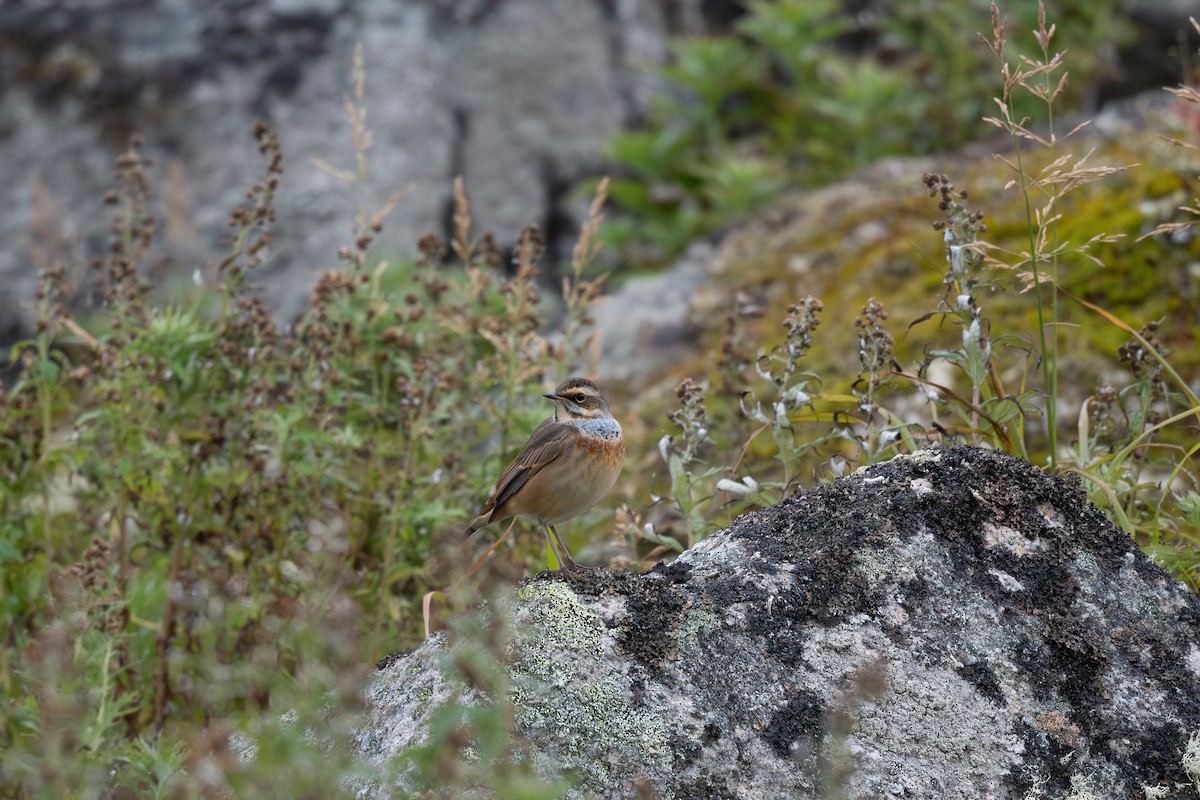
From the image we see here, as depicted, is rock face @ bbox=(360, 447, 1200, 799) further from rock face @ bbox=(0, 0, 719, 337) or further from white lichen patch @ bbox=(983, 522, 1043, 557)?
rock face @ bbox=(0, 0, 719, 337)

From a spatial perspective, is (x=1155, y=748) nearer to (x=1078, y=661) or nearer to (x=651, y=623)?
(x=1078, y=661)

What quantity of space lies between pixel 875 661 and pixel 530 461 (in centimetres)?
160

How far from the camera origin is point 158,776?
3.39 metres

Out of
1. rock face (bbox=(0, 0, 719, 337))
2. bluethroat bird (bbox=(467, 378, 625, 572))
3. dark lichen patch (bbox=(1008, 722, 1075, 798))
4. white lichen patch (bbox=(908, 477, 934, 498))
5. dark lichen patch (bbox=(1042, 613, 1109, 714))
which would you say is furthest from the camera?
rock face (bbox=(0, 0, 719, 337))

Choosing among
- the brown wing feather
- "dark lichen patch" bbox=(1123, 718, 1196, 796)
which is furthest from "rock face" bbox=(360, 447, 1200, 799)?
the brown wing feather

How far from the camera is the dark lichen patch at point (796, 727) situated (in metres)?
2.64

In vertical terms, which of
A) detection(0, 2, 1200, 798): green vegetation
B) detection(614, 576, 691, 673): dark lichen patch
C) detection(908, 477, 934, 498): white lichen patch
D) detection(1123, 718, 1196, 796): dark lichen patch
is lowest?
detection(0, 2, 1200, 798): green vegetation

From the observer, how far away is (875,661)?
2777 mm

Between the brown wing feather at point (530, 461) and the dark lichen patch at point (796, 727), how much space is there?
1536 mm

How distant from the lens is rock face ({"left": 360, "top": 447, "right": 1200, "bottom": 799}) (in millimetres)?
2621

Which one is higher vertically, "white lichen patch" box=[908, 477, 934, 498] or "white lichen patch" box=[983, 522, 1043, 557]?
"white lichen patch" box=[908, 477, 934, 498]

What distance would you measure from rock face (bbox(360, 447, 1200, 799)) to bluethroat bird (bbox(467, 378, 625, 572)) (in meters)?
0.89

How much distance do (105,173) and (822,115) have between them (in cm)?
499

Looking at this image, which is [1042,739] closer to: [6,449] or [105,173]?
[6,449]
